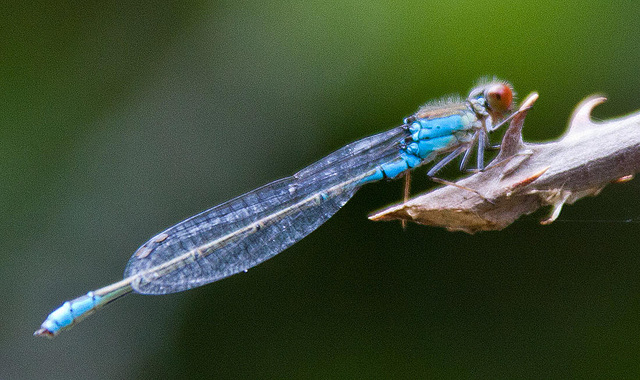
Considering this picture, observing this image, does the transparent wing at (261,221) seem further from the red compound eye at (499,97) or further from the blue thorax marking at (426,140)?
the red compound eye at (499,97)

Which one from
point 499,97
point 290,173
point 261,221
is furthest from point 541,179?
point 290,173

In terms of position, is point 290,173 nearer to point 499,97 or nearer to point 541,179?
point 499,97

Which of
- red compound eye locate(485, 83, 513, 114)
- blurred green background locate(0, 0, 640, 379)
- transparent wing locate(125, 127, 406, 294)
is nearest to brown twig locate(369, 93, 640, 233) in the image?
red compound eye locate(485, 83, 513, 114)

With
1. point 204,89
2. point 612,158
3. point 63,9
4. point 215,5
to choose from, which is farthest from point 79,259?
point 612,158

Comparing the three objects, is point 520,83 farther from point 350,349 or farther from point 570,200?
point 570,200

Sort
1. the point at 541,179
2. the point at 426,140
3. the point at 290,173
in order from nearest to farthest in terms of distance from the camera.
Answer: the point at 541,179 → the point at 426,140 → the point at 290,173

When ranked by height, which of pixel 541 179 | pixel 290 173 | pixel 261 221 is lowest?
pixel 541 179

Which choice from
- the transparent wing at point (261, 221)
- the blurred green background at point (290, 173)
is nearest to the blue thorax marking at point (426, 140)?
the transparent wing at point (261, 221)
